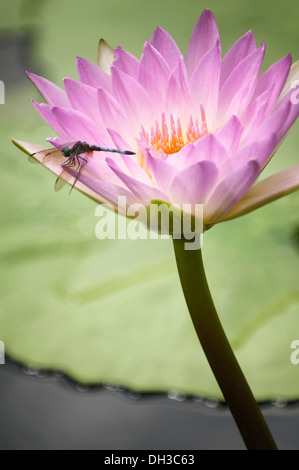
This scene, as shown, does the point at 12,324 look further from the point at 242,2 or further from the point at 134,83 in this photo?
the point at 242,2

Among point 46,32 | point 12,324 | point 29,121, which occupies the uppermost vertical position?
point 46,32

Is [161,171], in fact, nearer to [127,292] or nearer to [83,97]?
[83,97]

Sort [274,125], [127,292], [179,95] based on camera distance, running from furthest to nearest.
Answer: [127,292]
[179,95]
[274,125]

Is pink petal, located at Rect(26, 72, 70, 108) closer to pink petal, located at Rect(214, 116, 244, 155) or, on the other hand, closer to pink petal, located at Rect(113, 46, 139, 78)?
pink petal, located at Rect(113, 46, 139, 78)

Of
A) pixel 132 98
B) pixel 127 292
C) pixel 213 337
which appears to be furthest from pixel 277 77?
pixel 127 292

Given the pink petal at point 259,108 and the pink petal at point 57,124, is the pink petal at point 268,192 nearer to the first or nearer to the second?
the pink petal at point 259,108
